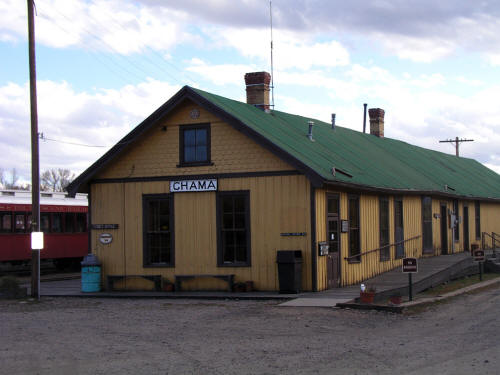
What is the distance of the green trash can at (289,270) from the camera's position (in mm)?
18609

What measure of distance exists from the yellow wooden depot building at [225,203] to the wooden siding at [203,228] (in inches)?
1.1

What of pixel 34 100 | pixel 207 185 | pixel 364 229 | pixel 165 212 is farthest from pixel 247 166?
pixel 34 100

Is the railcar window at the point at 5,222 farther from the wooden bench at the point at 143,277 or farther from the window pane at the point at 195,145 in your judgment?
the window pane at the point at 195,145

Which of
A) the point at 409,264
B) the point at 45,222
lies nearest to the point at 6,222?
the point at 45,222

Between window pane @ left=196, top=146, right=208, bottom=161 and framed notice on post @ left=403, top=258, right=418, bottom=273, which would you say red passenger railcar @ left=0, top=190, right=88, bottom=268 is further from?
framed notice on post @ left=403, top=258, right=418, bottom=273

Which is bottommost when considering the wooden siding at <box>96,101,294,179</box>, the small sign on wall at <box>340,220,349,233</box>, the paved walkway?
the paved walkway

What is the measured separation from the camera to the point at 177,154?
68.2 feet

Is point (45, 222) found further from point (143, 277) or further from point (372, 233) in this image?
point (372, 233)

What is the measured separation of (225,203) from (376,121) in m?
17.5

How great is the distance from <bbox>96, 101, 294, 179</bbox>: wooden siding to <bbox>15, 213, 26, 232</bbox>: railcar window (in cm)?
960

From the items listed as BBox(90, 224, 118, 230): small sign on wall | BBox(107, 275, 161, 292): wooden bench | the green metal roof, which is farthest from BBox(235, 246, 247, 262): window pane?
BBox(90, 224, 118, 230): small sign on wall

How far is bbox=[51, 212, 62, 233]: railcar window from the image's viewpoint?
31.9 m

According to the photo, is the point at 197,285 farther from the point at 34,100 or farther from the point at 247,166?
the point at 34,100

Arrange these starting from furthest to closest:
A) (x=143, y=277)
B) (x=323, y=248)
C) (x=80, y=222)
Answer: (x=80, y=222), (x=143, y=277), (x=323, y=248)
